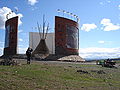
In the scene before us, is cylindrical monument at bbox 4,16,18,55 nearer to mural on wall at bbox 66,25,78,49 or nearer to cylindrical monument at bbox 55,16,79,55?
A: cylindrical monument at bbox 55,16,79,55

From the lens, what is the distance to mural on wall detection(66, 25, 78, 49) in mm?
57122

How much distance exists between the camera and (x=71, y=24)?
59312 mm

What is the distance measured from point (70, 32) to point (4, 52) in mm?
22524

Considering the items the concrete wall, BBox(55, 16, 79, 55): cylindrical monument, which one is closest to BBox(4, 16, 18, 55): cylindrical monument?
the concrete wall

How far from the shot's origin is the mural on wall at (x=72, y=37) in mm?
57122

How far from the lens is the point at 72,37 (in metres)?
59.1

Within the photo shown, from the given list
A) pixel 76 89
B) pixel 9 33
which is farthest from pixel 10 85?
pixel 9 33

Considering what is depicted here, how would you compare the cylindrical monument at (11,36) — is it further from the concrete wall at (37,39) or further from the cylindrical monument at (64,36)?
the cylindrical monument at (64,36)

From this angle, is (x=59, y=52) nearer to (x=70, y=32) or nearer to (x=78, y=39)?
(x=70, y=32)

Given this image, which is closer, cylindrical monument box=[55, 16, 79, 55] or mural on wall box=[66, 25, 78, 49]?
cylindrical monument box=[55, 16, 79, 55]

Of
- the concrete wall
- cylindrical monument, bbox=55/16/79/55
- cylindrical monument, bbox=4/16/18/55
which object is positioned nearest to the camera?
cylindrical monument, bbox=55/16/79/55

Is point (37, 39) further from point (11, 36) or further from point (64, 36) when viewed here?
point (64, 36)

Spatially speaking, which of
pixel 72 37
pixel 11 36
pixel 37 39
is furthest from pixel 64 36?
pixel 11 36

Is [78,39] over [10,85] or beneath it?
over
